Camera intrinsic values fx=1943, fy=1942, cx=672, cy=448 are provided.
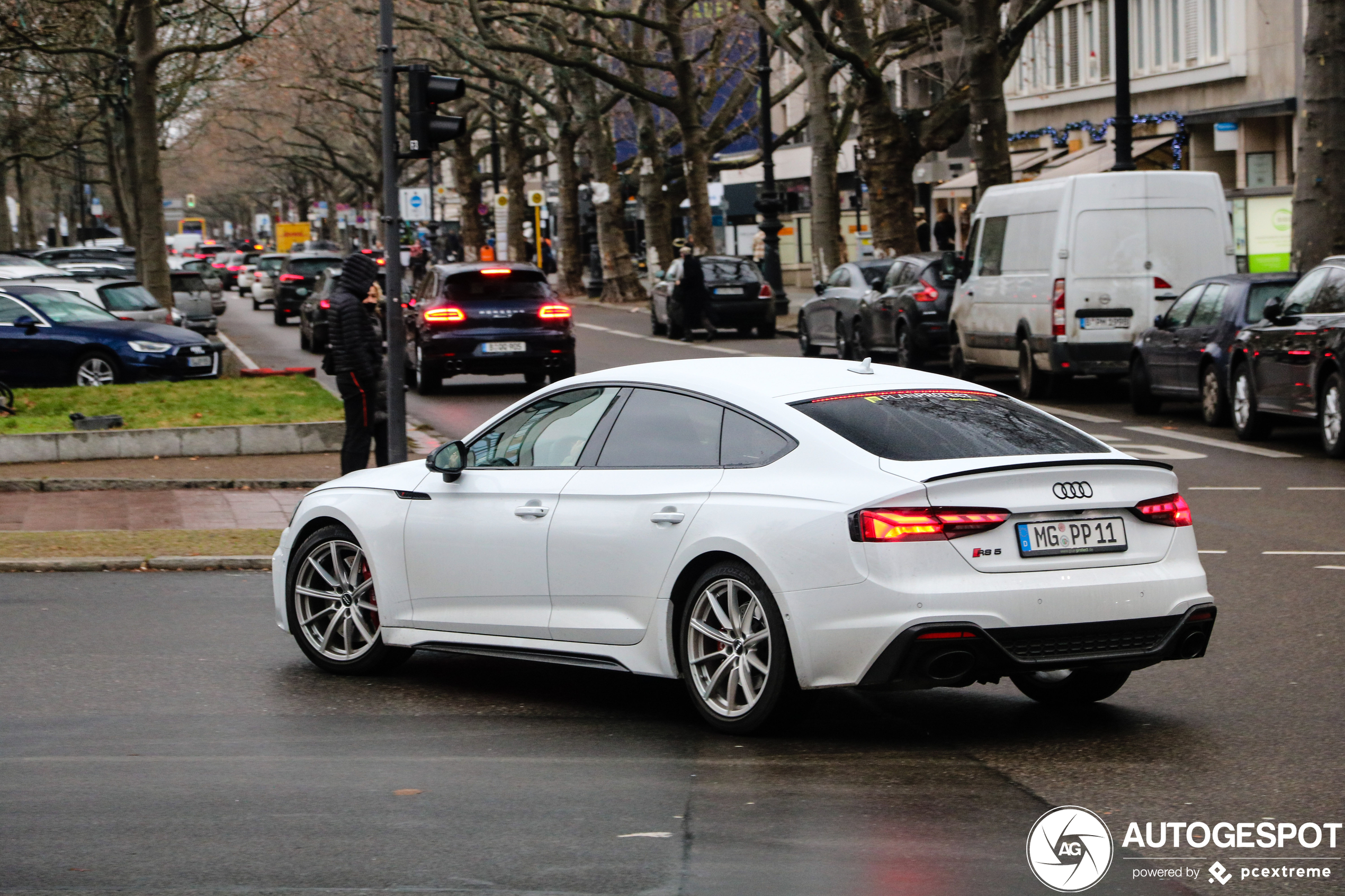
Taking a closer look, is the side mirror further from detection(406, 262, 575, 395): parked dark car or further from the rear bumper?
detection(406, 262, 575, 395): parked dark car

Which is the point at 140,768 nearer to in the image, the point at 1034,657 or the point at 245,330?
the point at 1034,657

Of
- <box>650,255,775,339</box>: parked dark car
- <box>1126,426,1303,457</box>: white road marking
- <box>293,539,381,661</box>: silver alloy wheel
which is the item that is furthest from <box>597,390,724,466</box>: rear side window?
<box>650,255,775,339</box>: parked dark car

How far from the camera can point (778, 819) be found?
228 inches

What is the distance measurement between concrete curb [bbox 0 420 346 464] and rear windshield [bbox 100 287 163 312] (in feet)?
39.2

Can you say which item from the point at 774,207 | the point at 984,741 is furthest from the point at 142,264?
the point at 984,741

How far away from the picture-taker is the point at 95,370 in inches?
950

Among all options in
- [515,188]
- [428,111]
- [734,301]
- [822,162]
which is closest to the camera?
[428,111]

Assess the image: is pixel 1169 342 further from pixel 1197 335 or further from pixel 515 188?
pixel 515 188

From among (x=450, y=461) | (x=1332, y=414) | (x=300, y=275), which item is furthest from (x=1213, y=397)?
(x=300, y=275)

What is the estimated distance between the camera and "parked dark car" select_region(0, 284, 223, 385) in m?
23.9

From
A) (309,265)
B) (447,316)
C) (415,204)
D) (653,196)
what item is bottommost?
(447,316)

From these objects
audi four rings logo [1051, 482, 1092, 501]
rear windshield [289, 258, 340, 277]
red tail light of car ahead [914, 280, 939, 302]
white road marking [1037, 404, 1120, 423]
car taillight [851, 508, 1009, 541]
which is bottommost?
white road marking [1037, 404, 1120, 423]

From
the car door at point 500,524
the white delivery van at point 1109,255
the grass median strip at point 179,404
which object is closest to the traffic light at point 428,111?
the grass median strip at point 179,404

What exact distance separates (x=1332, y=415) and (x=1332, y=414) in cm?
1
